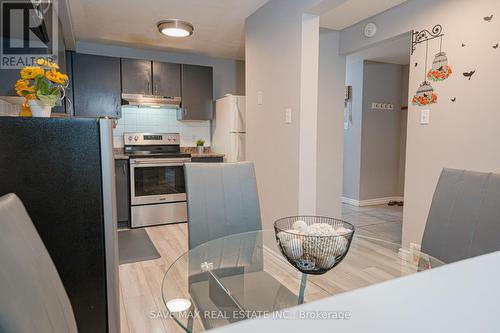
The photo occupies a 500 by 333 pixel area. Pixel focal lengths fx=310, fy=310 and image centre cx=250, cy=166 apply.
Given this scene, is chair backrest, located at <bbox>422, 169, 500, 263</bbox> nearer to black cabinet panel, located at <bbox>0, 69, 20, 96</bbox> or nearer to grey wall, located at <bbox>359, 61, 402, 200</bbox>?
black cabinet panel, located at <bbox>0, 69, 20, 96</bbox>

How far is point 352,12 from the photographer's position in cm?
310

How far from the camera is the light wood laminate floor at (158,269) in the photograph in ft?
6.09

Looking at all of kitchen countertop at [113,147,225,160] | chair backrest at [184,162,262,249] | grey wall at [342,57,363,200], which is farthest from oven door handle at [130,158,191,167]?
grey wall at [342,57,363,200]

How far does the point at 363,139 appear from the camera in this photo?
508 cm

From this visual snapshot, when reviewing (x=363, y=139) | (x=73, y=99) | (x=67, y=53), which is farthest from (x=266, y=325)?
(x=363, y=139)

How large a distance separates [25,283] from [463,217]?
5.16 feet

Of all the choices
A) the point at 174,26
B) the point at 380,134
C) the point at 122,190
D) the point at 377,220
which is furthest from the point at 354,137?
the point at 122,190

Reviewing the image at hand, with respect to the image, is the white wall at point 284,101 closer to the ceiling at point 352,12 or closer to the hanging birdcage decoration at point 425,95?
the ceiling at point 352,12

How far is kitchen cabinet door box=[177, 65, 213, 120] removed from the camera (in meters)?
4.30

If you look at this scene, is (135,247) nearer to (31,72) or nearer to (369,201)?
(31,72)

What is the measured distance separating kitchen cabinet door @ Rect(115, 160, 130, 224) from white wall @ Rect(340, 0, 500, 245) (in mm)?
3109

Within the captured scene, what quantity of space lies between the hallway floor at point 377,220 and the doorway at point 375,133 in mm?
31

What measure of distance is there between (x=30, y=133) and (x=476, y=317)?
1.55 metres

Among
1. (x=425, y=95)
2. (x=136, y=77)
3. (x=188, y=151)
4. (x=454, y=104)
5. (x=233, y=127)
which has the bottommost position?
(x=188, y=151)
